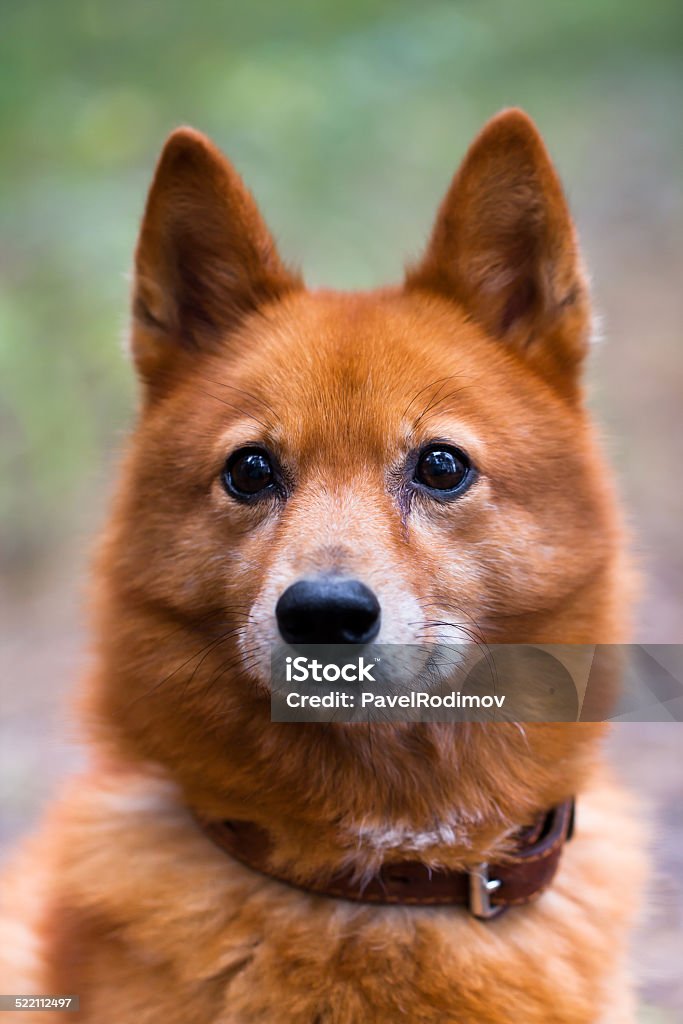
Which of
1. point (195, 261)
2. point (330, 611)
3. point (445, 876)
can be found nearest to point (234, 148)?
point (195, 261)

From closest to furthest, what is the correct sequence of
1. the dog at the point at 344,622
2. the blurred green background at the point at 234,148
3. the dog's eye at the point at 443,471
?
1. the dog at the point at 344,622
2. the dog's eye at the point at 443,471
3. the blurred green background at the point at 234,148

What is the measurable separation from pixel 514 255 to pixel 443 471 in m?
0.74

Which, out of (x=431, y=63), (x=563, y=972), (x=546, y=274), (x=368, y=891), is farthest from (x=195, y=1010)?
(x=431, y=63)

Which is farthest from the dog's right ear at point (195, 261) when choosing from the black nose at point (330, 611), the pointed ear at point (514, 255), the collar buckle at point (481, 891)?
the collar buckle at point (481, 891)

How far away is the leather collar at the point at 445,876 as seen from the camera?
2.36 meters

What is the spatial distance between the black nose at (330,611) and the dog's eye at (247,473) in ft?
1.57

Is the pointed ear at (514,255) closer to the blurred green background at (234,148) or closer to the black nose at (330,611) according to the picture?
the black nose at (330,611)

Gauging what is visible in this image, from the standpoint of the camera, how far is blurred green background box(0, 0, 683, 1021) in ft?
18.5

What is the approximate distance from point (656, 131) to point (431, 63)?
6.43ft

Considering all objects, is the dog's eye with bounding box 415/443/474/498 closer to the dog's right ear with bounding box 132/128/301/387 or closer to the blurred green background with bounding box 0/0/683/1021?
the dog's right ear with bounding box 132/128/301/387

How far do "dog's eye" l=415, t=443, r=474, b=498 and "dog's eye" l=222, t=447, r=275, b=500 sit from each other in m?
0.38

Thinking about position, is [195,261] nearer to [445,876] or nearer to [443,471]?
[443,471]

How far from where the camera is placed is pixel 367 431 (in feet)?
7.97

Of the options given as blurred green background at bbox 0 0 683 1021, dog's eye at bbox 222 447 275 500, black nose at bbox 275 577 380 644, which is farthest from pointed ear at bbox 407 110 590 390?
blurred green background at bbox 0 0 683 1021
